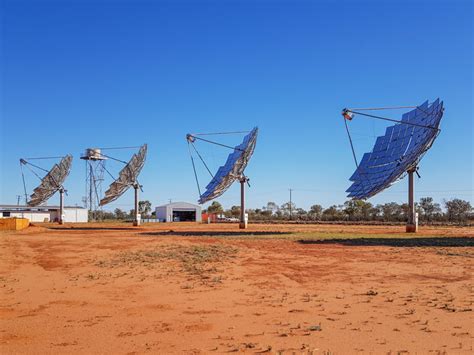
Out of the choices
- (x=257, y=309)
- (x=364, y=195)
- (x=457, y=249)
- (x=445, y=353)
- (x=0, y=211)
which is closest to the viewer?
(x=445, y=353)

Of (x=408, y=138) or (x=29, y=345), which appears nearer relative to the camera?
(x=29, y=345)

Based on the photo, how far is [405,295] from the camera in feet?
48.8

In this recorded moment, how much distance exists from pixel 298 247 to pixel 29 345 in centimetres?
2319

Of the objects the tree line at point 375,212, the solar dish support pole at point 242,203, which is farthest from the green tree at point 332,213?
the solar dish support pole at point 242,203

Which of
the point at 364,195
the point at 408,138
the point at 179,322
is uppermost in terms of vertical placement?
the point at 408,138

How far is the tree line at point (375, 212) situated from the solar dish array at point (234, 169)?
44784 mm

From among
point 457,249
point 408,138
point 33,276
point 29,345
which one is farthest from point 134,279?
point 408,138

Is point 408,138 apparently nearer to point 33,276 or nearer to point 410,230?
point 410,230

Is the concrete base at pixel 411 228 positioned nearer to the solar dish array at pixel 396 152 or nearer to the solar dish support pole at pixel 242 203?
the solar dish array at pixel 396 152

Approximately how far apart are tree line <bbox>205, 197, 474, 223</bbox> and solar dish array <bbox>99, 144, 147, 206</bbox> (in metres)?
51.8

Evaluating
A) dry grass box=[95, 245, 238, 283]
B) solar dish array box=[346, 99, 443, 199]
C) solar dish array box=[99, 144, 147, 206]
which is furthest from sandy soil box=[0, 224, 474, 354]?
solar dish array box=[99, 144, 147, 206]

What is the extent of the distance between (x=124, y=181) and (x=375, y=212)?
7448 cm

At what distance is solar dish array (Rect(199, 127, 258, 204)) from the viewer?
58000mm

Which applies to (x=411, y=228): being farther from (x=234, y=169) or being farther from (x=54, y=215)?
(x=54, y=215)
